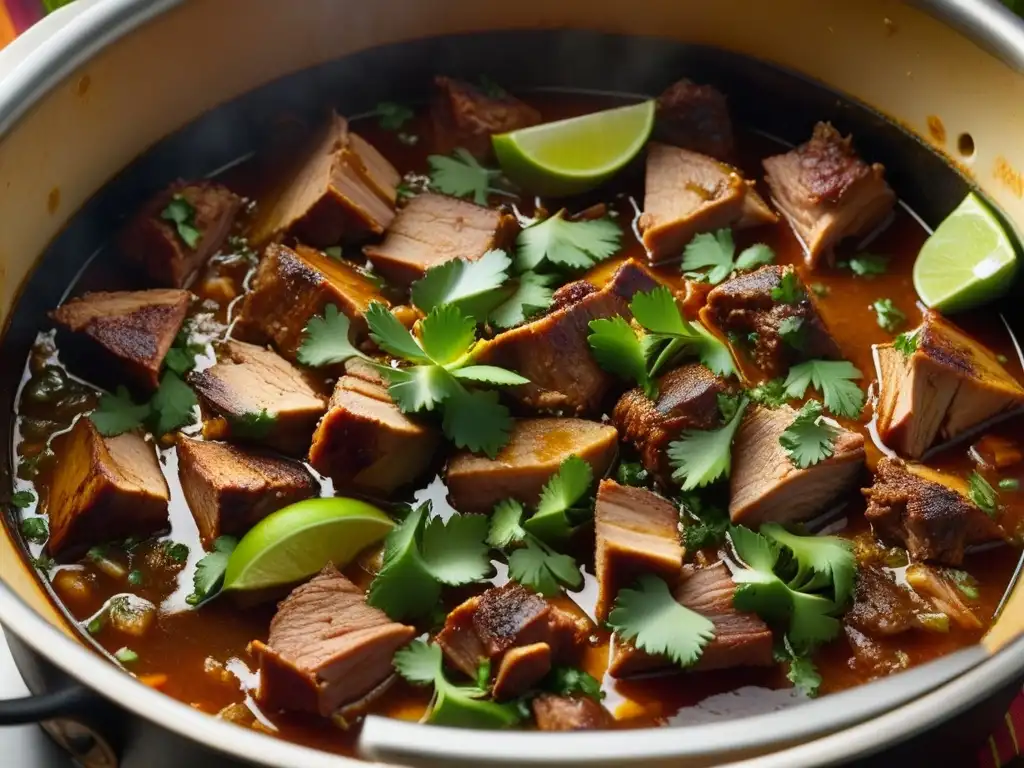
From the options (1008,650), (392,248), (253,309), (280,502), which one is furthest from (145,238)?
(1008,650)

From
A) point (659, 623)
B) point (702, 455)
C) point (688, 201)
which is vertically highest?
point (688, 201)

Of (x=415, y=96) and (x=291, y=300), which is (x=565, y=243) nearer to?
(x=291, y=300)

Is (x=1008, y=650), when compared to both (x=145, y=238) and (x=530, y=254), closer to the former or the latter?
(x=530, y=254)

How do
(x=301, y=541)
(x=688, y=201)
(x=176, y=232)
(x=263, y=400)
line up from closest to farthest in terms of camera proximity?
(x=301, y=541)
(x=263, y=400)
(x=176, y=232)
(x=688, y=201)

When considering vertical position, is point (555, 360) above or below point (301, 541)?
above

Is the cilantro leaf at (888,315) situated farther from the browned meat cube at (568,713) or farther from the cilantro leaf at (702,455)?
the browned meat cube at (568,713)

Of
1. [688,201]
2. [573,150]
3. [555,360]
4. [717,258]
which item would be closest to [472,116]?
[573,150]

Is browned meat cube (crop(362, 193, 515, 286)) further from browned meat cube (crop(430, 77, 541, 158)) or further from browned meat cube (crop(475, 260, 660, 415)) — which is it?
browned meat cube (crop(475, 260, 660, 415))
